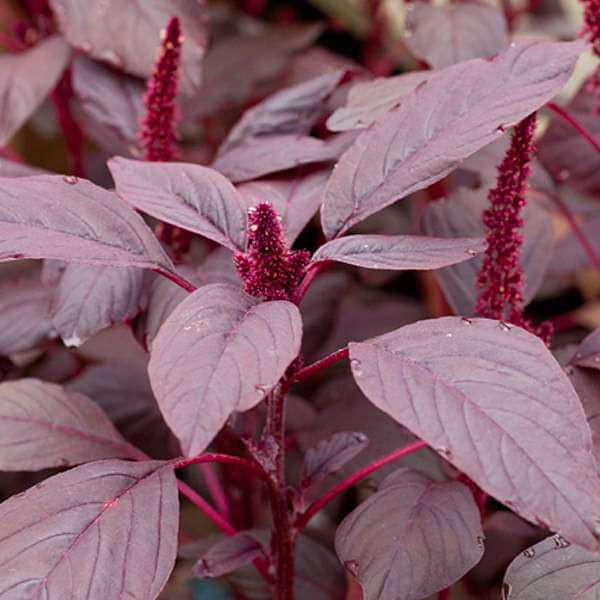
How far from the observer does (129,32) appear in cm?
107

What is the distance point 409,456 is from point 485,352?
0.38 m

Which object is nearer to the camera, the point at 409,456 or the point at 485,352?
the point at 485,352

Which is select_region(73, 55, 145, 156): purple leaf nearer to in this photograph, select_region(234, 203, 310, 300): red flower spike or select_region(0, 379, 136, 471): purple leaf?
select_region(0, 379, 136, 471): purple leaf

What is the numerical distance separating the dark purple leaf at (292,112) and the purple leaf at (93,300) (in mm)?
229

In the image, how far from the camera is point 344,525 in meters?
0.69

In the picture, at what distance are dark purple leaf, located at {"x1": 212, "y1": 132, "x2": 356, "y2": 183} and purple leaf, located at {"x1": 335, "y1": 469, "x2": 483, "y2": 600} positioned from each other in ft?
0.99

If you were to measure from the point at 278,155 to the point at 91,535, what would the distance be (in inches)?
15.3

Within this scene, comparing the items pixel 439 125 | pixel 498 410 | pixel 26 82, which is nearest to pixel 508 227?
pixel 439 125

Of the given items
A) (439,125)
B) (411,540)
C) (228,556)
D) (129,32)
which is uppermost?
(439,125)

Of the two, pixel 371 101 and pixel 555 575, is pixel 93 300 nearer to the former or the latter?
pixel 371 101

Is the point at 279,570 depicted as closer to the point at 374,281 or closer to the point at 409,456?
the point at 409,456

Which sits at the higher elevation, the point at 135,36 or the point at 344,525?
the point at 135,36

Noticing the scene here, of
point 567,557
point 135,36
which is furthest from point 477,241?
point 135,36

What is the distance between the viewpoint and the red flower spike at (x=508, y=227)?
665mm
